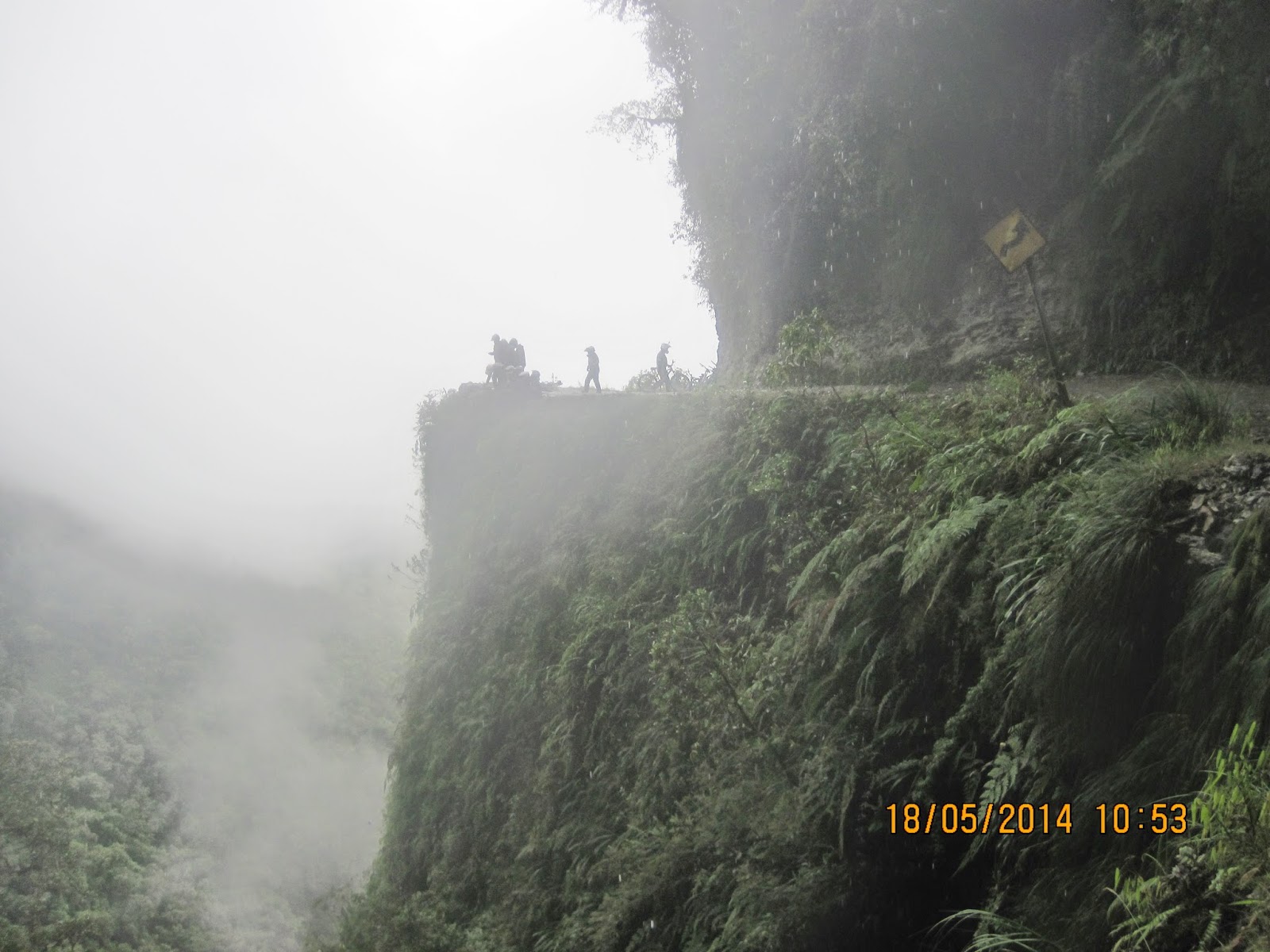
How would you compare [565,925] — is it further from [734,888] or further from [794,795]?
[794,795]

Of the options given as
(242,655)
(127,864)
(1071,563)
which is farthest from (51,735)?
(1071,563)

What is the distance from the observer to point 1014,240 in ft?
24.0

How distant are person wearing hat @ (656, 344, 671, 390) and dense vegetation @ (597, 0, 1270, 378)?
2.05 metres

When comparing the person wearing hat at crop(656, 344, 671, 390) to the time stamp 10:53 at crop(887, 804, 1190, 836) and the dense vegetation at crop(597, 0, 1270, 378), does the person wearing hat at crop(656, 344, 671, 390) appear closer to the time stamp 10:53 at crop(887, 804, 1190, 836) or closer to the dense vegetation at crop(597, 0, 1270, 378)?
the dense vegetation at crop(597, 0, 1270, 378)

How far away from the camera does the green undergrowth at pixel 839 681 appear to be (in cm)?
464

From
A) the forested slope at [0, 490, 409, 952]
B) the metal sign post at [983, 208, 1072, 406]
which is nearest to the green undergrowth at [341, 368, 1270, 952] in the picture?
the metal sign post at [983, 208, 1072, 406]

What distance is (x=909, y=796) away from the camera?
18.1 feet

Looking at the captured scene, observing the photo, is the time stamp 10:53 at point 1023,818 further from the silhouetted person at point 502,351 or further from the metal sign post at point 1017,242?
the silhouetted person at point 502,351

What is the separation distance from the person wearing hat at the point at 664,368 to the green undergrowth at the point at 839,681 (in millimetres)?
7016

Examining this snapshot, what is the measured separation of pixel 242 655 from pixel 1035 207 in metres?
79.5

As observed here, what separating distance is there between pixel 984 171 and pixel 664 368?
33.0ft

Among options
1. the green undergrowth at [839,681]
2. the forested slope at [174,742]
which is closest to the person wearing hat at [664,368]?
the green undergrowth at [839,681]

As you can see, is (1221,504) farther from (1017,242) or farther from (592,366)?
(592,366)

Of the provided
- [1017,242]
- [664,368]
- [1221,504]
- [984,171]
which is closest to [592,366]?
[664,368]
